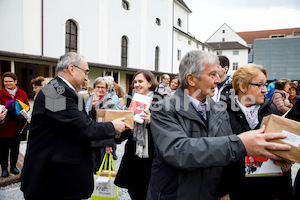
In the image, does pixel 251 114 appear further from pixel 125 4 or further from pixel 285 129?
pixel 125 4

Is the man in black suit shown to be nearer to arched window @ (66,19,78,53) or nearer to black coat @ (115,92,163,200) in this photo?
black coat @ (115,92,163,200)

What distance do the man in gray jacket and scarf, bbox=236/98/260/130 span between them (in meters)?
0.65

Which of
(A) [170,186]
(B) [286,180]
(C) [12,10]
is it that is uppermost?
(C) [12,10]

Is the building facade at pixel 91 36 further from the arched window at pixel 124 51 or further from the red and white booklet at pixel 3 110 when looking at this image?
the red and white booklet at pixel 3 110

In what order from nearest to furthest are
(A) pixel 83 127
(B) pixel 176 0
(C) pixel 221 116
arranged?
(C) pixel 221 116 → (A) pixel 83 127 → (B) pixel 176 0

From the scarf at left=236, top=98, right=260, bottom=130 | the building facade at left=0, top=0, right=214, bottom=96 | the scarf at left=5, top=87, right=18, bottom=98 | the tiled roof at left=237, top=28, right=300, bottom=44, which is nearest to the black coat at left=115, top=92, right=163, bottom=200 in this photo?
the scarf at left=236, top=98, right=260, bottom=130

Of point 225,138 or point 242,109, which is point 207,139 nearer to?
point 225,138

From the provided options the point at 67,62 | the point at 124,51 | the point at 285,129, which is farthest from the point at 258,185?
the point at 124,51

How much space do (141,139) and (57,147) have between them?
3.53 ft

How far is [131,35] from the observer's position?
22312 millimetres

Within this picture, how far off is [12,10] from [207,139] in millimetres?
15284

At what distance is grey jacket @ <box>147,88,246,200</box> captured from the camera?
49.1 inches

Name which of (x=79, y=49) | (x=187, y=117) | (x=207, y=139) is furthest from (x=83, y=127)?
(x=79, y=49)

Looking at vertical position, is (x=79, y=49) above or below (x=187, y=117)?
above
